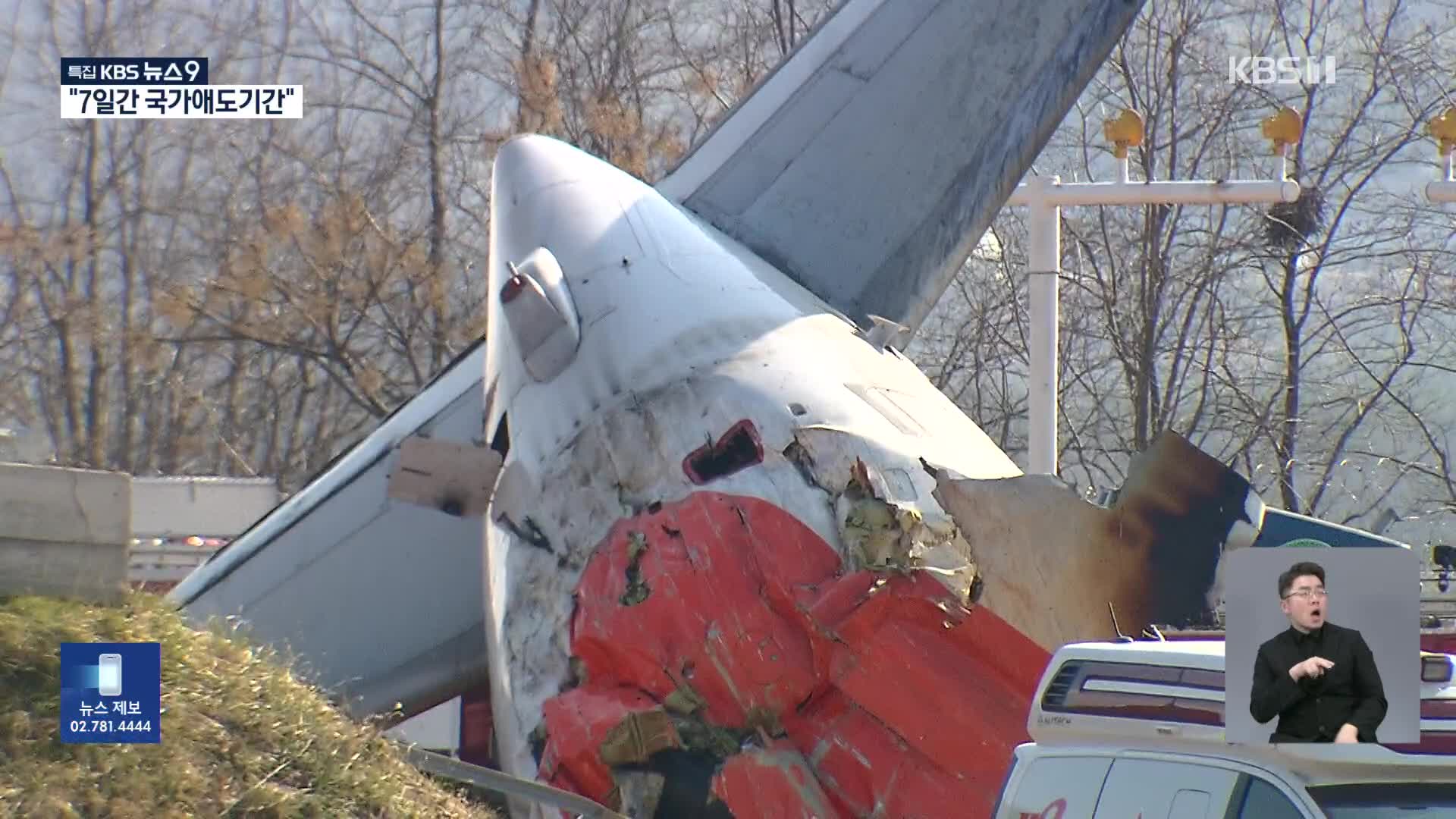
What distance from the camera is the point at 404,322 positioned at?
3731cm

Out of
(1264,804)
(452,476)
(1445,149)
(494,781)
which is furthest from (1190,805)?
(1445,149)

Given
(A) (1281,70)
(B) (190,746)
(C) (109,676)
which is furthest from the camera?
(A) (1281,70)

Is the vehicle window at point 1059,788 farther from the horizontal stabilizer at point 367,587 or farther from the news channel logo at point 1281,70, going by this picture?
the news channel logo at point 1281,70

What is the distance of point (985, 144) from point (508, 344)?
22.6 ft

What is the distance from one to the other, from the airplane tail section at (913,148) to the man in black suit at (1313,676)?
1154 cm

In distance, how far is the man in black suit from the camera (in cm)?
528

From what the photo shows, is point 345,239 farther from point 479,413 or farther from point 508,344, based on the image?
point 508,344

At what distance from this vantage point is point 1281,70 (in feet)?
132

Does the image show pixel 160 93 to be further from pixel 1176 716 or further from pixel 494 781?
pixel 1176 716

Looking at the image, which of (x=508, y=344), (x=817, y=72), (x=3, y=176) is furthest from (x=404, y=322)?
(x=508, y=344)

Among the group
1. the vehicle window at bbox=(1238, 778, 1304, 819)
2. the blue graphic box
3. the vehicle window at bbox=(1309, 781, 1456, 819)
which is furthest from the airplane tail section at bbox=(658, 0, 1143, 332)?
the vehicle window at bbox=(1309, 781, 1456, 819)

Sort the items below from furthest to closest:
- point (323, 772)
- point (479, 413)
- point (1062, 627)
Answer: point (479, 413) < point (1062, 627) < point (323, 772)

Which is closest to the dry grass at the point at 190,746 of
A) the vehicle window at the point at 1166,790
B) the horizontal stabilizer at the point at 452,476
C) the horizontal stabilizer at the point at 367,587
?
the vehicle window at the point at 1166,790

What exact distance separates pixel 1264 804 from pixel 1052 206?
1607cm
